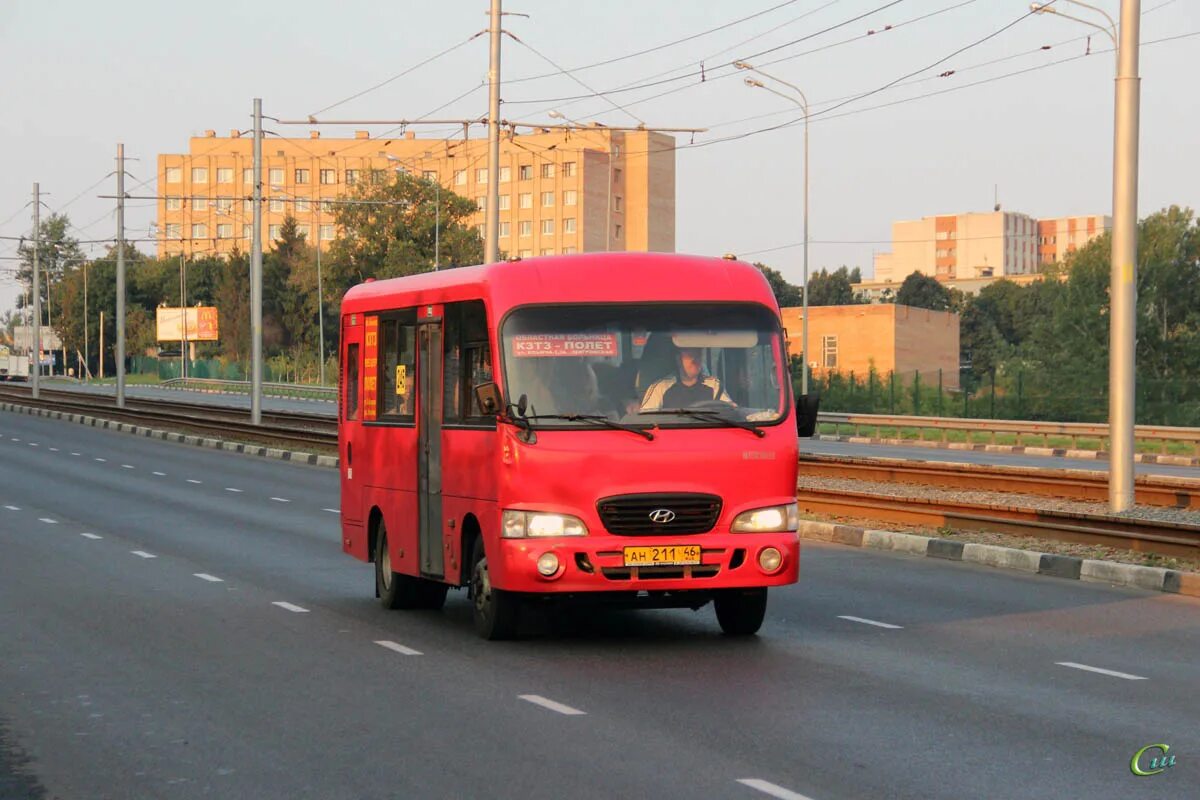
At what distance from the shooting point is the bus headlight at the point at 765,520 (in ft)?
36.1

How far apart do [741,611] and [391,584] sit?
3.11m

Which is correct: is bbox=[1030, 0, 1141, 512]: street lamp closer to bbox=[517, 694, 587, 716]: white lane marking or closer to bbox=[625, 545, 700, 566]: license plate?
bbox=[625, 545, 700, 566]: license plate

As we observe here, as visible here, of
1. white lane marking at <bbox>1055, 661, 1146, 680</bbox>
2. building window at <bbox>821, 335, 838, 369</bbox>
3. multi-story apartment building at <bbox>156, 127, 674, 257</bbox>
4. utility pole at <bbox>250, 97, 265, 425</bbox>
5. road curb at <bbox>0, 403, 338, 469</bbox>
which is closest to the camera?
white lane marking at <bbox>1055, 661, 1146, 680</bbox>

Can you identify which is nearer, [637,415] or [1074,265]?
[637,415]

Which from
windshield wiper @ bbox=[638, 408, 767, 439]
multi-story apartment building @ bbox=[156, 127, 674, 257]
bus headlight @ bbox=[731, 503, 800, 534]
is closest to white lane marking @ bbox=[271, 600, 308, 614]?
windshield wiper @ bbox=[638, 408, 767, 439]

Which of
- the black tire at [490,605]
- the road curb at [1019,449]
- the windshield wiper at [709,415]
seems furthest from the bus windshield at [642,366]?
the road curb at [1019,449]

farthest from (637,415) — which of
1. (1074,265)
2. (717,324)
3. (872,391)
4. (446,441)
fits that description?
(1074,265)

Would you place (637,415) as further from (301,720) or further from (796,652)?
(301,720)

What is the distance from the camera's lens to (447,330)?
12.3 m

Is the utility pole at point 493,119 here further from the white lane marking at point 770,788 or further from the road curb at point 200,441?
the white lane marking at point 770,788

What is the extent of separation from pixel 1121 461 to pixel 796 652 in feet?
32.1

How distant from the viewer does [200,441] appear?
4512 cm

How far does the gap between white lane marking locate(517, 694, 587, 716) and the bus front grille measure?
1.73m

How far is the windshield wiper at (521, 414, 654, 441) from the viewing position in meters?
11.0
